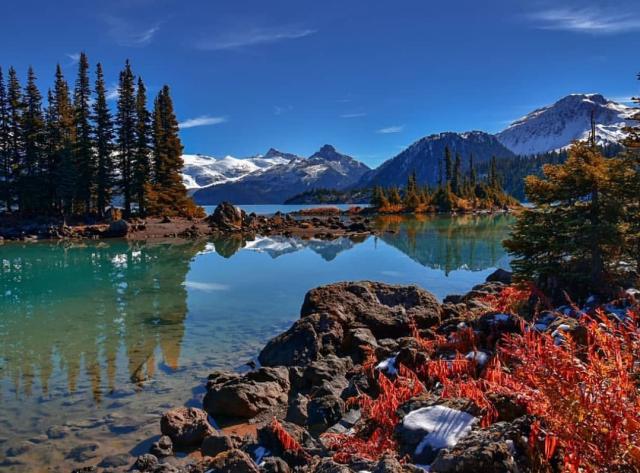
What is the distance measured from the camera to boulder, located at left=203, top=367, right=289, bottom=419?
9.85m

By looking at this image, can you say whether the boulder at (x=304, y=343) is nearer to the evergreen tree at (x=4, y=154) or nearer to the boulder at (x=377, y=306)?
the boulder at (x=377, y=306)

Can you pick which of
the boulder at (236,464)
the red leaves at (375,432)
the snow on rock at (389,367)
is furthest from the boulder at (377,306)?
the boulder at (236,464)

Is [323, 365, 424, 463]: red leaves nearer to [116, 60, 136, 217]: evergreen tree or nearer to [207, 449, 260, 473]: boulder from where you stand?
[207, 449, 260, 473]: boulder

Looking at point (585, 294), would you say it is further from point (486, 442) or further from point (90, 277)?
point (90, 277)

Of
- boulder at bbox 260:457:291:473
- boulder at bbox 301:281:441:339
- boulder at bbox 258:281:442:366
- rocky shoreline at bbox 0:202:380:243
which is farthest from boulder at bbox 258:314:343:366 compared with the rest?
rocky shoreline at bbox 0:202:380:243

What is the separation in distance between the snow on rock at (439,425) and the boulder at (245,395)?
16.6 feet

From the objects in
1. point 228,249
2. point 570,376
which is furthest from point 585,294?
point 228,249

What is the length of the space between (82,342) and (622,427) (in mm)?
14810

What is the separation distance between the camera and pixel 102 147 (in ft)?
216

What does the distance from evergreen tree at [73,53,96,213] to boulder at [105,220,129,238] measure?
505 inches

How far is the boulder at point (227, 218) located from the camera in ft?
214

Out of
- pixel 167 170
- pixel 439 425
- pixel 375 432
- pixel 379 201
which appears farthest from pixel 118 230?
pixel 379 201

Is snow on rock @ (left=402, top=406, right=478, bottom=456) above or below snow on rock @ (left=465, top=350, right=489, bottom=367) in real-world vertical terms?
above

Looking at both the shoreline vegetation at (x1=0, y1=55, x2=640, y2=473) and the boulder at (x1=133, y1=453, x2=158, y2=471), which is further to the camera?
the boulder at (x1=133, y1=453, x2=158, y2=471)
